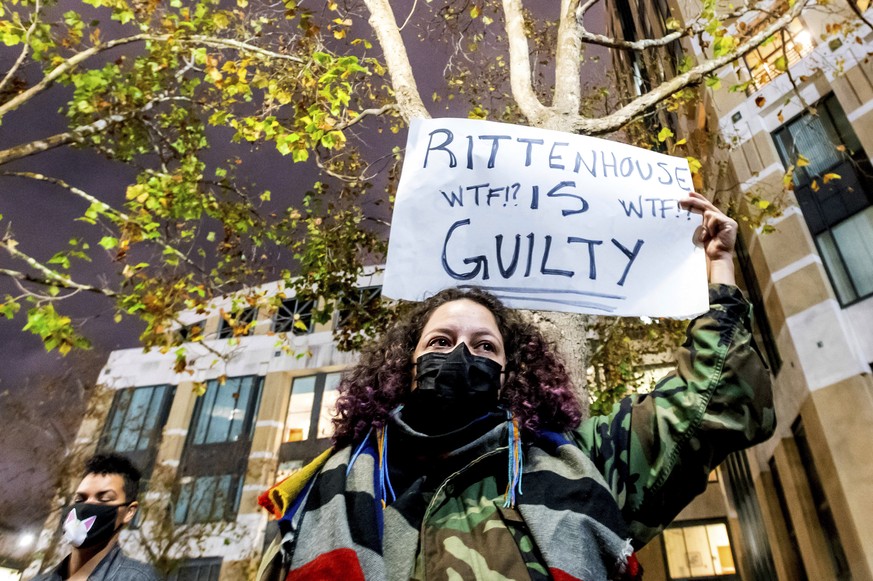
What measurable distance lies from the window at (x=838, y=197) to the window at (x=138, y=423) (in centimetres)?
2889

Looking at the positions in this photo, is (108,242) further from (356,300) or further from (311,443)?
(311,443)

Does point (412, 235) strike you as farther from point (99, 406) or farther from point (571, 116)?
point (99, 406)

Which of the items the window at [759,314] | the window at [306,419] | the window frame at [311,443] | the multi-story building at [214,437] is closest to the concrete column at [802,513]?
the window at [759,314]

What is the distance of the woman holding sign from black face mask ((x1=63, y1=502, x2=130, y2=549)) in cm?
325

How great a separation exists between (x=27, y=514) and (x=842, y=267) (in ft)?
85.7

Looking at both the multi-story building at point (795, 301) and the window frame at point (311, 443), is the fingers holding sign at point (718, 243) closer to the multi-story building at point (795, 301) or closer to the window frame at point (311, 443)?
the multi-story building at point (795, 301)

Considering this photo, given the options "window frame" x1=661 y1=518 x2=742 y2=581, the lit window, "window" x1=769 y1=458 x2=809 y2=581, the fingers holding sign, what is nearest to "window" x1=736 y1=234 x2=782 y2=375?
"window" x1=769 y1=458 x2=809 y2=581

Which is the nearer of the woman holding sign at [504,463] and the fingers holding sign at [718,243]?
the woman holding sign at [504,463]

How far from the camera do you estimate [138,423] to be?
1070 inches

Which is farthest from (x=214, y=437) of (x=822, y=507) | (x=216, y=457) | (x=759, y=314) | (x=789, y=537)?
(x=822, y=507)

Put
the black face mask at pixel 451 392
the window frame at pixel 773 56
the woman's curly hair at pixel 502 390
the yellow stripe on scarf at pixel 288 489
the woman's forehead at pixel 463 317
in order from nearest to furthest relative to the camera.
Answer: the yellow stripe on scarf at pixel 288 489
the black face mask at pixel 451 392
the woman's curly hair at pixel 502 390
the woman's forehead at pixel 463 317
the window frame at pixel 773 56

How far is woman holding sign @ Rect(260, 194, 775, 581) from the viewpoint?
1.39 meters

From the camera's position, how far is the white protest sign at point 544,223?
232 centimetres

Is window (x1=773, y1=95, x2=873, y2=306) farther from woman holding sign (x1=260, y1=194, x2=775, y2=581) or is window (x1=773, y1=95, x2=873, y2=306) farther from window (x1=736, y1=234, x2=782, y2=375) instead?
woman holding sign (x1=260, y1=194, x2=775, y2=581)
